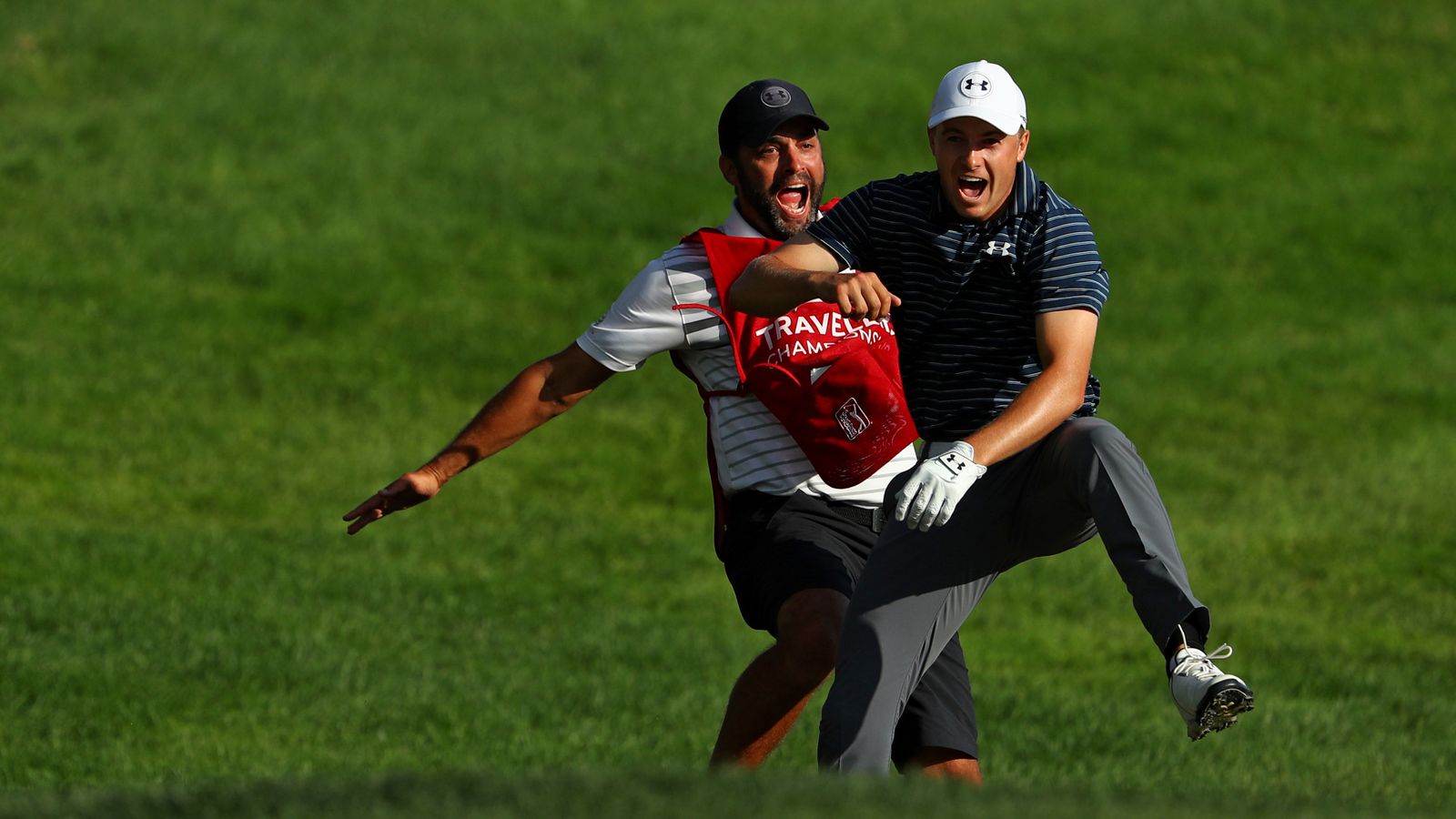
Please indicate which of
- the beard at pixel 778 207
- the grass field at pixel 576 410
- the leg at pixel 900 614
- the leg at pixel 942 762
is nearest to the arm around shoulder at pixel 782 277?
the leg at pixel 900 614

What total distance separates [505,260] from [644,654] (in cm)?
1000

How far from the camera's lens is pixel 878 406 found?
675cm

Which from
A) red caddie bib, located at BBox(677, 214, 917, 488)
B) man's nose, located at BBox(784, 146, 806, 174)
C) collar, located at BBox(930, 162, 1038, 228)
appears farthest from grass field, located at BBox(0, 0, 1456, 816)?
man's nose, located at BBox(784, 146, 806, 174)

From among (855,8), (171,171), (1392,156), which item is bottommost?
(1392,156)

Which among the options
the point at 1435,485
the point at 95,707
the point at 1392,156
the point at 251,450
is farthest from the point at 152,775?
the point at 1392,156

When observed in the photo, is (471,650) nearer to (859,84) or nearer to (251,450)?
(251,450)

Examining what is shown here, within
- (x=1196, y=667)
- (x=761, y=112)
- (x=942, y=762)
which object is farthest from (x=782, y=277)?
(x=942, y=762)

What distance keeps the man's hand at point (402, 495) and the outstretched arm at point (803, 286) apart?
1.31m

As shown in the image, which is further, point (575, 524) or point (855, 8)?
point (855, 8)

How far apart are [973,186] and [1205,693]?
1675 mm

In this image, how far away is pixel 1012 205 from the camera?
6.05 meters

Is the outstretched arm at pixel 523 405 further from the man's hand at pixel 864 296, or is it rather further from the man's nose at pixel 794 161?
the man's hand at pixel 864 296

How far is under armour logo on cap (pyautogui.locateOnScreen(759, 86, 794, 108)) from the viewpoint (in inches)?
286

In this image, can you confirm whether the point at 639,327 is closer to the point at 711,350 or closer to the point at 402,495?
the point at 711,350
